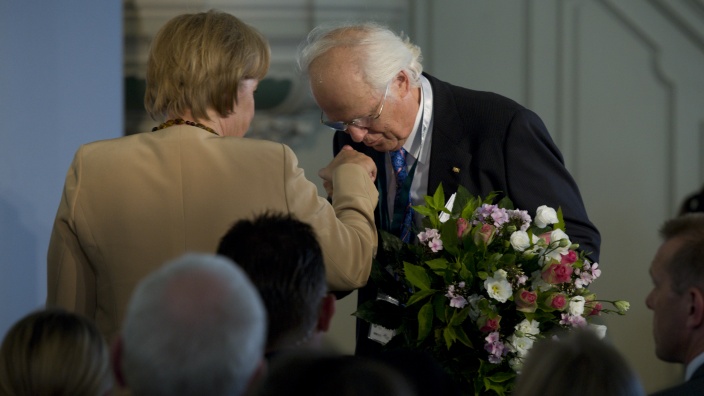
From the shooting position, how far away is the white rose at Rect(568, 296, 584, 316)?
2498mm

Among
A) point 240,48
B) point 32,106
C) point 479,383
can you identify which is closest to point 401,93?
point 240,48

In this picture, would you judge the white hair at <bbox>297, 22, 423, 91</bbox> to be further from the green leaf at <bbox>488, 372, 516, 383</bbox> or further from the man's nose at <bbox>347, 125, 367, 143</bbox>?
the green leaf at <bbox>488, 372, 516, 383</bbox>

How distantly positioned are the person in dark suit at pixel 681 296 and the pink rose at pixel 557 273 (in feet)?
0.69

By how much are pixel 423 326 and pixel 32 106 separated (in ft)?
6.03

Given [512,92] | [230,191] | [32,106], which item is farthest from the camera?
[512,92]

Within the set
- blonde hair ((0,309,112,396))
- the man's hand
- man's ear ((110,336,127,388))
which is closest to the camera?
man's ear ((110,336,127,388))

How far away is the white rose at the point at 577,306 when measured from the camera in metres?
2.50

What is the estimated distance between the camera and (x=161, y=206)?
2412mm

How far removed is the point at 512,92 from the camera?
4945 mm

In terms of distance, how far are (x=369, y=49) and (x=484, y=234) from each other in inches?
30.7

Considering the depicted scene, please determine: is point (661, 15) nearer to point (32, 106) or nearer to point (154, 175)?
point (32, 106)

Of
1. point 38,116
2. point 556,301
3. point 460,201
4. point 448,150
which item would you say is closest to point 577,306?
point 556,301

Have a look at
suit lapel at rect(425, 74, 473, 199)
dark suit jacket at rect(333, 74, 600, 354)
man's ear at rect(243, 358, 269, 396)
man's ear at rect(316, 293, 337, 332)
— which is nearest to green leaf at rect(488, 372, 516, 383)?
dark suit jacket at rect(333, 74, 600, 354)

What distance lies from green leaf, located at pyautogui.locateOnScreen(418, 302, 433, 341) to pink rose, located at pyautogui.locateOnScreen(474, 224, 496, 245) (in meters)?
0.19
